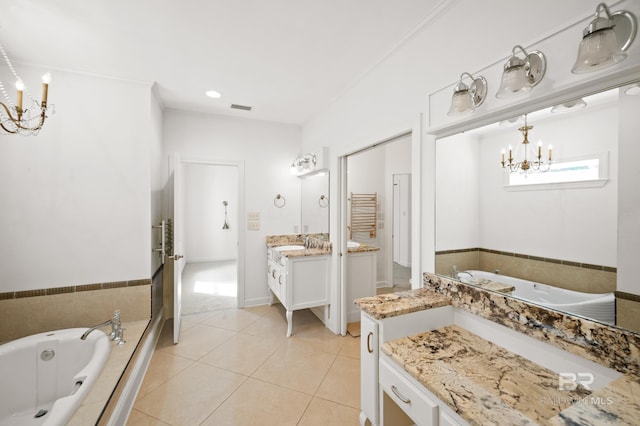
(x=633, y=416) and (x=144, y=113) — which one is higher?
(x=144, y=113)

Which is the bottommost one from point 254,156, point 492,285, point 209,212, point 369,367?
point 369,367

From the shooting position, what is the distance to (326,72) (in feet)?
7.89

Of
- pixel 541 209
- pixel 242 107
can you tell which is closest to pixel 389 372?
pixel 541 209

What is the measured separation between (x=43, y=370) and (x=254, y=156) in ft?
9.54

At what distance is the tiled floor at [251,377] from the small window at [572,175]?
179cm

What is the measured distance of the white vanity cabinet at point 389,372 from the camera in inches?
45.6

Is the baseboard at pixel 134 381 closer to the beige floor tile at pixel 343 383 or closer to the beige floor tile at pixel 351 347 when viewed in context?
the beige floor tile at pixel 343 383

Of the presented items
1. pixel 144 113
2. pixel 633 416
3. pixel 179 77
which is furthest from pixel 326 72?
pixel 633 416

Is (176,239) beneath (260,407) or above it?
above

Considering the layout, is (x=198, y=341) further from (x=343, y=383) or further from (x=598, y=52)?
(x=598, y=52)

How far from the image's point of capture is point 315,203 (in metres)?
3.45

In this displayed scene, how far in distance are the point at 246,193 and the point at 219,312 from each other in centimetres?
168

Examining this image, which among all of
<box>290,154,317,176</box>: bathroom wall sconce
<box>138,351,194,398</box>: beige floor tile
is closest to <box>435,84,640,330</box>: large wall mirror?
<box>290,154,317,176</box>: bathroom wall sconce

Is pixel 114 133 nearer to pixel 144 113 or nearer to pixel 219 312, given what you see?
pixel 144 113
